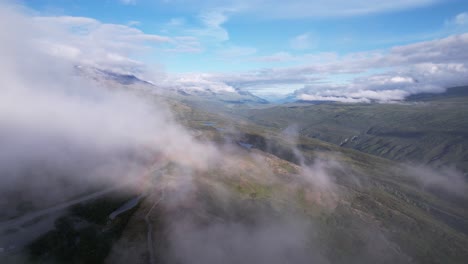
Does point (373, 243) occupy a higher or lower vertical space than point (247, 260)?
lower

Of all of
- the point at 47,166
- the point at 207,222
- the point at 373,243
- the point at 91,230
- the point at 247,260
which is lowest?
the point at 373,243

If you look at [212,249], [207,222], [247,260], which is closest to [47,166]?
[207,222]

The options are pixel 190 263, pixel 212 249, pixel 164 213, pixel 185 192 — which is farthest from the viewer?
pixel 185 192

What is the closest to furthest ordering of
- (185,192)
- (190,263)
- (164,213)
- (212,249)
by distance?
(190,263) → (212,249) → (164,213) → (185,192)

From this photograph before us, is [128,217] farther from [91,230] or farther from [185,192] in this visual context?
[185,192]

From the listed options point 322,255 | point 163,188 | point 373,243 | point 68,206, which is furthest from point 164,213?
point 373,243

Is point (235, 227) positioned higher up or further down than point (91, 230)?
further down

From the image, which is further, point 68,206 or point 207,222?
point 207,222

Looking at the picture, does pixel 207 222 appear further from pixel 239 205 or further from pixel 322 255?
pixel 322 255

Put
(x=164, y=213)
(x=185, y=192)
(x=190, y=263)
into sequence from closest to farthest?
(x=190, y=263)
(x=164, y=213)
(x=185, y=192)
